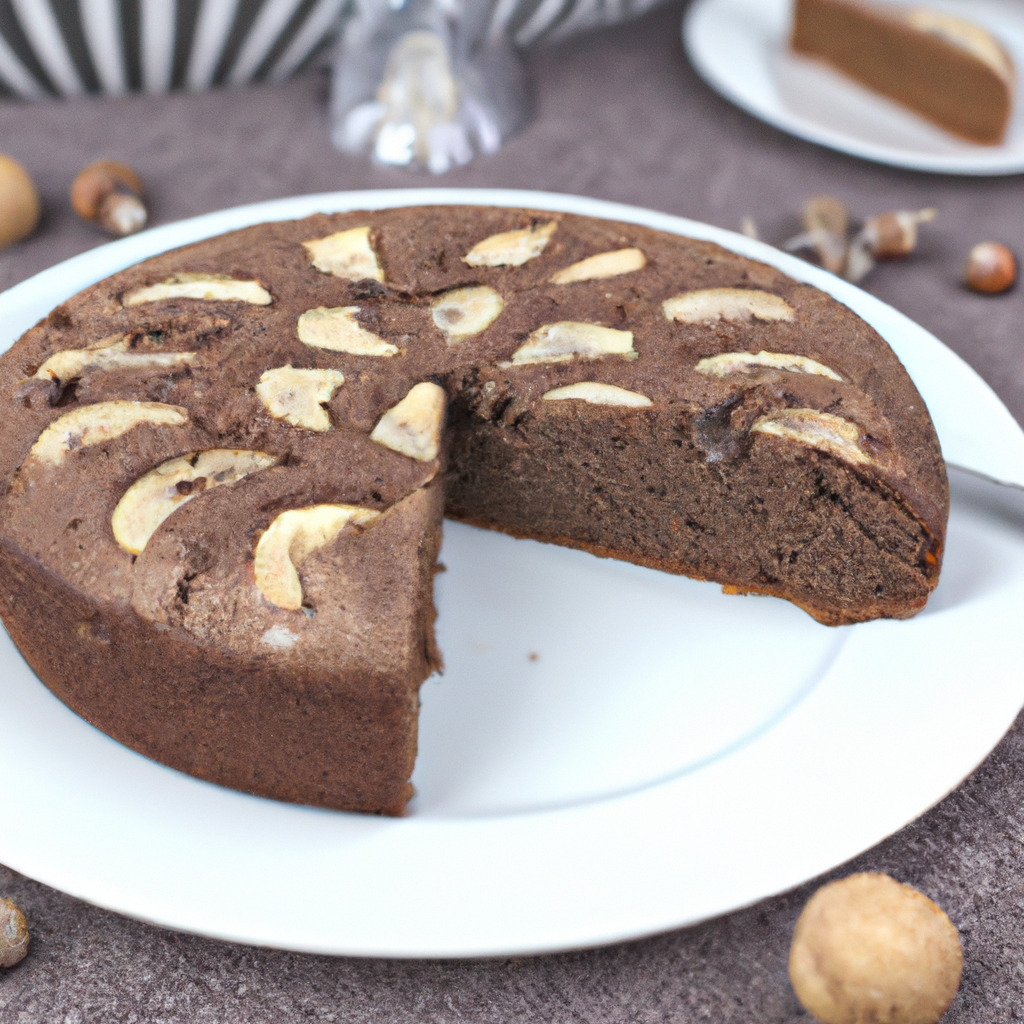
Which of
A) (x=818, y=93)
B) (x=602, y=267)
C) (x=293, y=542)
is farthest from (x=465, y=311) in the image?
(x=818, y=93)

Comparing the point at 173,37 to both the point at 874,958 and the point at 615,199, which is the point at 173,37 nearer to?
the point at 615,199

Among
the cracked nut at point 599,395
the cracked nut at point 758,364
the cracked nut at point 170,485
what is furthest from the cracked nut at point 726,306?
the cracked nut at point 170,485

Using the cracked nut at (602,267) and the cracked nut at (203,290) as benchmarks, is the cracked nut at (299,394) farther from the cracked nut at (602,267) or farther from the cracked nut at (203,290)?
the cracked nut at (602,267)

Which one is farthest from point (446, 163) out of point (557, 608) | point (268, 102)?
point (557, 608)

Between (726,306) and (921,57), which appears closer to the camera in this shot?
(726,306)

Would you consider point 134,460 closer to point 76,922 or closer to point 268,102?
point 76,922

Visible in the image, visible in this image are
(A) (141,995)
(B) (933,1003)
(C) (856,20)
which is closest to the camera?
(B) (933,1003)

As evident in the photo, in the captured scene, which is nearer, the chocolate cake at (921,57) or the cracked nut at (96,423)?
the cracked nut at (96,423)
